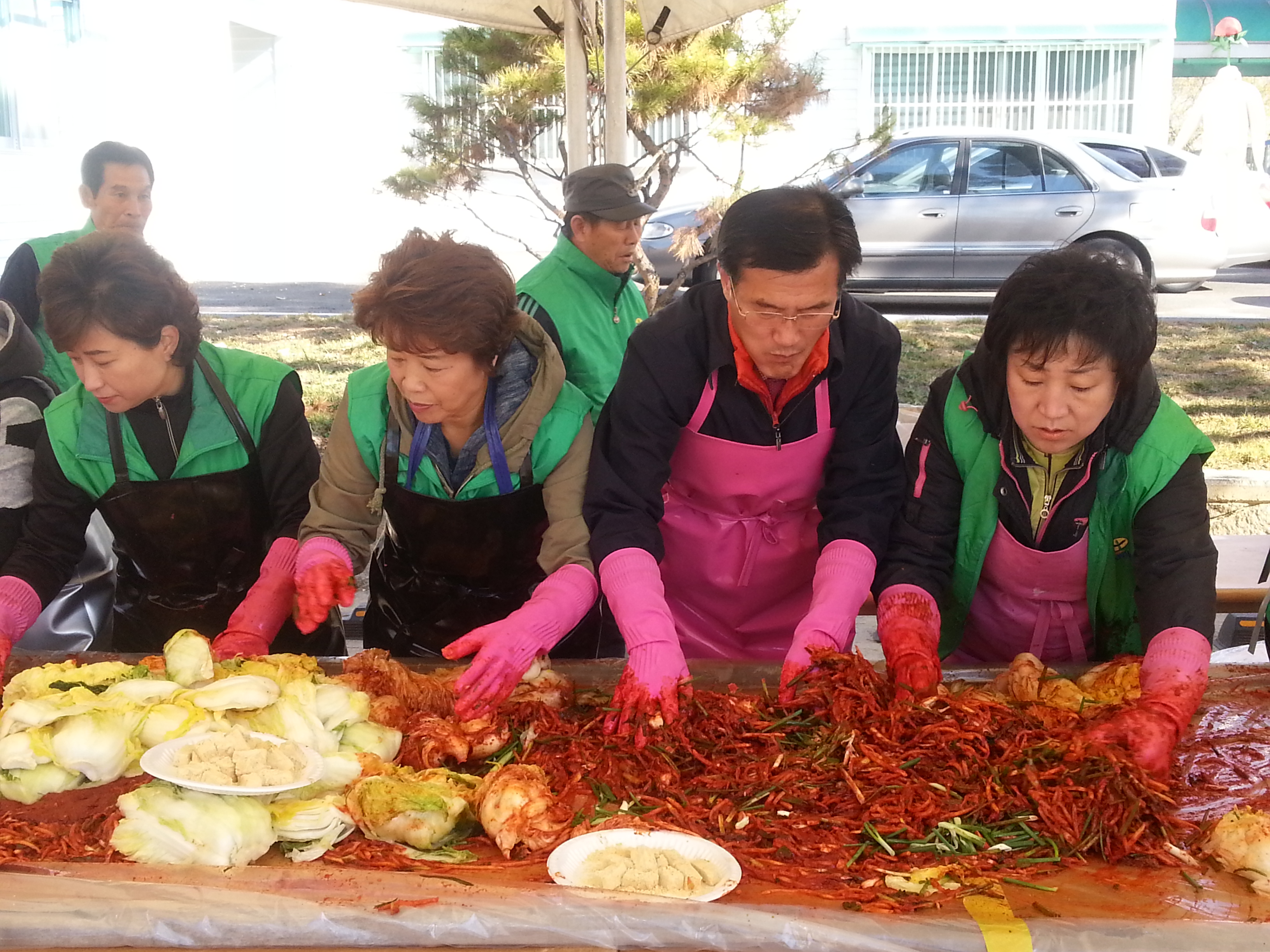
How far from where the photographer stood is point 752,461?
2598 mm

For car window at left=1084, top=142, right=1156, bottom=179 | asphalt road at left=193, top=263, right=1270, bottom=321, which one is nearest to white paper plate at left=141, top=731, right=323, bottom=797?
asphalt road at left=193, top=263, right=1270, bottom=321

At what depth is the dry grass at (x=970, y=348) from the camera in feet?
25.6

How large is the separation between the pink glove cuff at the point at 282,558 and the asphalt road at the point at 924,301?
9.66 meters

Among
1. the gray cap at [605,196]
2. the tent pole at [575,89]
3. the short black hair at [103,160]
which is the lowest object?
the gray cap at [605,196]

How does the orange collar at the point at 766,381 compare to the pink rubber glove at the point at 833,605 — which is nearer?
the pink rubber glove at the point at 833,605

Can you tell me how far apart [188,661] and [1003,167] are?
34.9 ft

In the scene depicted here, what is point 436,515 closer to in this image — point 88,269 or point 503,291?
point 503,291

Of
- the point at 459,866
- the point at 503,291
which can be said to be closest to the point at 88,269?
the point at 503,291

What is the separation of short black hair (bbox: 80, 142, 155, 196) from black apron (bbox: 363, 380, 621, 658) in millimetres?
2126

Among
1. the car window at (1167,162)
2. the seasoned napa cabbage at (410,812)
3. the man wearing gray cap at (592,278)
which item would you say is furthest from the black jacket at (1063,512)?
the car window at (1167,162)

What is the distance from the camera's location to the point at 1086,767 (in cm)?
183

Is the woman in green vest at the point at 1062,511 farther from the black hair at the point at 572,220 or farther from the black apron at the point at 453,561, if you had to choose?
the black hair at the point at 572,220

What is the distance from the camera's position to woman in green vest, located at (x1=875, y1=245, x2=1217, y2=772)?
203 centimetres

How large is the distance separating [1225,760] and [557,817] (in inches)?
48.7
